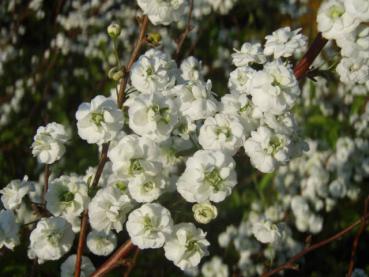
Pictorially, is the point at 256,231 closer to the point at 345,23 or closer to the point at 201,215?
the point at 201,215

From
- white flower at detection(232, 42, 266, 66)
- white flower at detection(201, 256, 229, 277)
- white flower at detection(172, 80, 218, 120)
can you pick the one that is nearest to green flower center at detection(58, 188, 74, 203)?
white flower at detection(172, 80, 218, 120)

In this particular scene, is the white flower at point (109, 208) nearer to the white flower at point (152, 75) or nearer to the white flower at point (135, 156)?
the white flower at point (135, 156)

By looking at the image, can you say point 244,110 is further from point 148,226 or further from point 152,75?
point 148,226

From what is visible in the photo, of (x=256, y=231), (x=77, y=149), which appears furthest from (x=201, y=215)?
(x=77, y=149)

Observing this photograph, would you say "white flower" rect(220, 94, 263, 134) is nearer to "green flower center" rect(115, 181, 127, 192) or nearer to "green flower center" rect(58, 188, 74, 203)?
"green flower center" rect(115, 181, 127, 192)

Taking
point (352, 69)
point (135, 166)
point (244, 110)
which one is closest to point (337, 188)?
point (352, 69)
